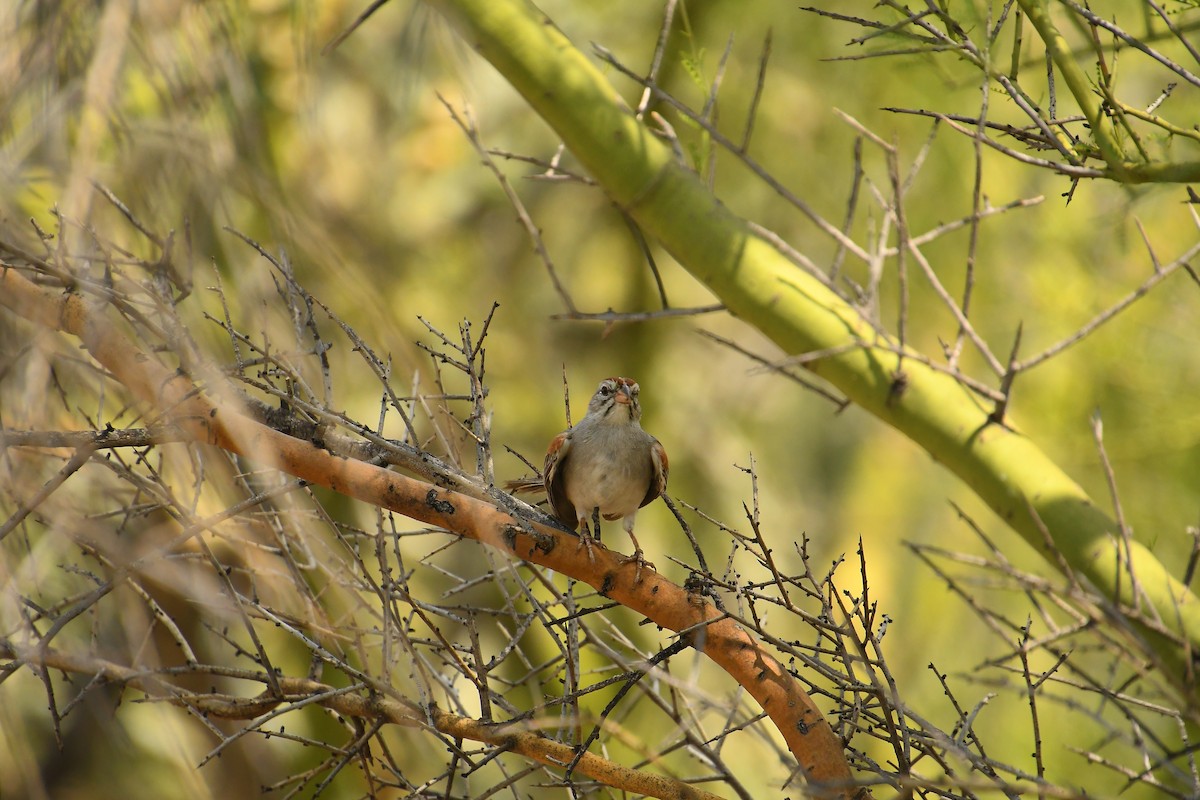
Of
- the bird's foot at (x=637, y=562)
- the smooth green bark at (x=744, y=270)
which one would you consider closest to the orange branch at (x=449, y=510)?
the bird's foot at (x=637, y=562)

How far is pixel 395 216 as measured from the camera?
881 cm

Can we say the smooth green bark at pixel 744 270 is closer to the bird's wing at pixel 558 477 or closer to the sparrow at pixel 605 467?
the sparrow at pixel 605 467

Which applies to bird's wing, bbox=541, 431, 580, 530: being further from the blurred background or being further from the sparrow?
the blurred background

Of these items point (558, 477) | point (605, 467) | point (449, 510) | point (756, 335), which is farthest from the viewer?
point (756, 335)

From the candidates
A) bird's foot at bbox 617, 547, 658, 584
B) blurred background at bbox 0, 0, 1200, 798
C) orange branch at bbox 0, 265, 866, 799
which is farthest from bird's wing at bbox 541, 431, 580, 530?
blurred background at bbox 0, 0, 1200, 798

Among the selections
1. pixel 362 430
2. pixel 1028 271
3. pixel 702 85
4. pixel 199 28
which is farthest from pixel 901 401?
pixel 1028 271

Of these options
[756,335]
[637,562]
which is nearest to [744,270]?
[637,562]

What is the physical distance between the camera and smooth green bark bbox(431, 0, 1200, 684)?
4219 millimetres

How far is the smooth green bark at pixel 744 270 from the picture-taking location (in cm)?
422

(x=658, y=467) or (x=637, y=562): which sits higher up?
(x=658, y=467)

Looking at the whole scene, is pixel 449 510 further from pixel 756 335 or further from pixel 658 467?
pixel 756 335

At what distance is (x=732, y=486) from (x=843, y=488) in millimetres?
1141

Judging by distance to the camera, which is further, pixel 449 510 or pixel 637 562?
pixel 637 562

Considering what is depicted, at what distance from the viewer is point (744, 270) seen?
4418 millimetres
